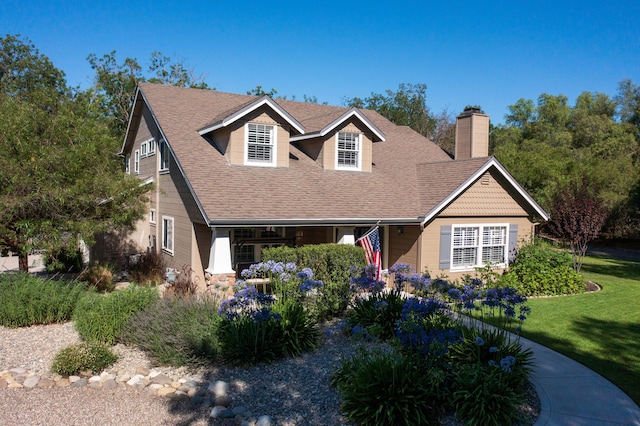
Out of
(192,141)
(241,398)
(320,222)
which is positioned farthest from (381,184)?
(241,398)

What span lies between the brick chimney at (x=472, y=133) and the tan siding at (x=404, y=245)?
5451 mm

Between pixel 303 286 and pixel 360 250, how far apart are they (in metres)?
3.66

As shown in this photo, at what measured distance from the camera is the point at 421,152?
20.4m

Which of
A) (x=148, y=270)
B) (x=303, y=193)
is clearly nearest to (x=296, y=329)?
(x=303, y=193)

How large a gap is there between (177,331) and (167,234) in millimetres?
9187

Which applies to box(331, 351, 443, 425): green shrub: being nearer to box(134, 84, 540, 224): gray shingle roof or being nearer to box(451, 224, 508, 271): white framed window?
box(134, 84, 540, 224): gray shingle roof

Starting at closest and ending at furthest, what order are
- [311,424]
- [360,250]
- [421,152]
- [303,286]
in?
1. [311,424]
2. [303,286]
3. [360,250]
4. [421,152]

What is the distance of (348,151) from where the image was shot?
16.9 m

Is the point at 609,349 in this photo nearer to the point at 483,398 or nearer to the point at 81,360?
the point at 483,398

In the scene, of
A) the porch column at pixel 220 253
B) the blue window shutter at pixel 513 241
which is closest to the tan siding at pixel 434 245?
the blue window shutter at pixel 513 241

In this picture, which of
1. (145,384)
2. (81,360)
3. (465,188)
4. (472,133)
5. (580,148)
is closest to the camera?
(145,384)

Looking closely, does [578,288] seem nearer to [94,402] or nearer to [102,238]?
[94,402]

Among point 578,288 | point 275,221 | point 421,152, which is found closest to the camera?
point 275,221

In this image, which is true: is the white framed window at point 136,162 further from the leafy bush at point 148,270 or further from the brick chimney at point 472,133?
the brick chimney at point 472,133
